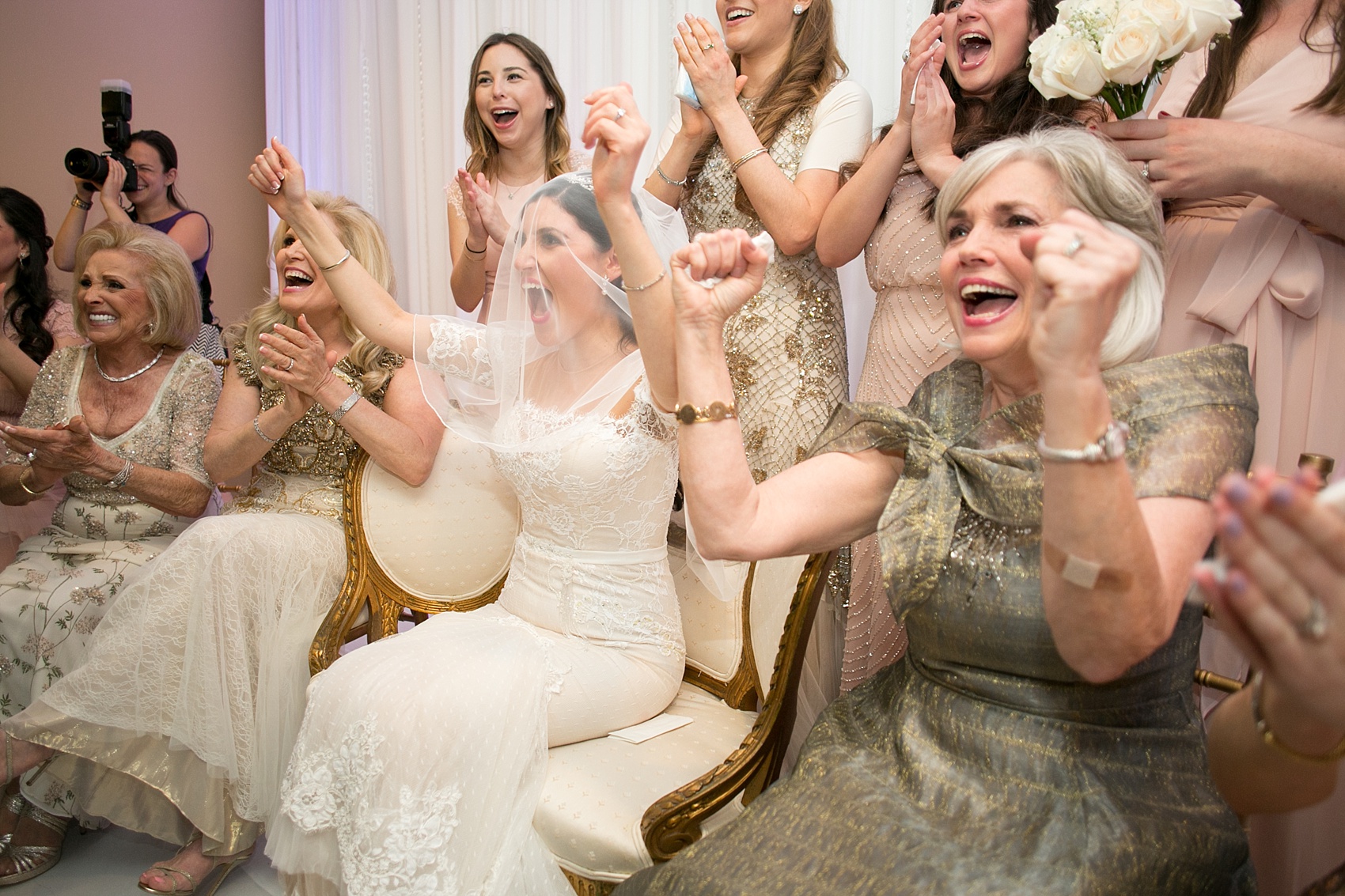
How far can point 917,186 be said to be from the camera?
2.05 metres

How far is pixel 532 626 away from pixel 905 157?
119 cm

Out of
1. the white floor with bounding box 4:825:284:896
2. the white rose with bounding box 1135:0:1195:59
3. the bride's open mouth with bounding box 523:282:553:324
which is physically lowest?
the white floor with bounding box 4:825:284:896

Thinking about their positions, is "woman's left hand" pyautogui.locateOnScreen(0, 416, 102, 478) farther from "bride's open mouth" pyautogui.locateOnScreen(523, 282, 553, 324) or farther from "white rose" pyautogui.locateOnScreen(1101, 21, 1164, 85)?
"white rose" pyautogui.locateOnScreen(1101, 21, 1164, 85)

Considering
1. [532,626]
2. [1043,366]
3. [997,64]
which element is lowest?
[532,626]

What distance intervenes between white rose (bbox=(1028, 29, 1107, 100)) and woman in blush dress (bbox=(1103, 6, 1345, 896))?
12 centimetres

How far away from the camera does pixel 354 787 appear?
1.60 m

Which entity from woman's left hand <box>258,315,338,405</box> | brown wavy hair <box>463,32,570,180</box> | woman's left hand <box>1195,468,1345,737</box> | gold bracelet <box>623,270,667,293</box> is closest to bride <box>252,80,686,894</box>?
gold bracelet <box>623,270,667,293</box>

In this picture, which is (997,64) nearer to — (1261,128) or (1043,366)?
(1261,128)

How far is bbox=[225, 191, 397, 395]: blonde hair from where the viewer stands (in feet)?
8.34

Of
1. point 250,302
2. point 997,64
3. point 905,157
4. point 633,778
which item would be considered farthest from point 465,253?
point 250,302

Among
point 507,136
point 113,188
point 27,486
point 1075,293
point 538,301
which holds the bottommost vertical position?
point 27,486

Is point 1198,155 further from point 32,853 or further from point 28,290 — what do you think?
point 28,290

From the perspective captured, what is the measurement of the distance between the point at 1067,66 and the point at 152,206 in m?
4.06
